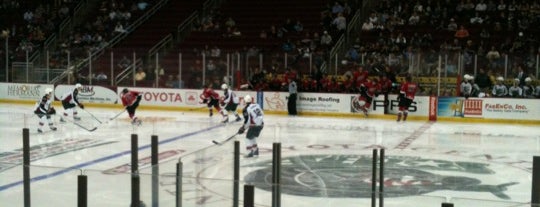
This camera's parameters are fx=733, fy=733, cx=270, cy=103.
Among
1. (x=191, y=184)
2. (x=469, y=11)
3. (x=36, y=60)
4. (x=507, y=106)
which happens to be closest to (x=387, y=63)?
(x=507, y=106)

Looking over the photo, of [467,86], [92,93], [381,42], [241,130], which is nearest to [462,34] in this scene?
[381,42]

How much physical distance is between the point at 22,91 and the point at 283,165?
1724cm

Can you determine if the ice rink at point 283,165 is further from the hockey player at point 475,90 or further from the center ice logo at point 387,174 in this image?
the hockey player at point 475,90

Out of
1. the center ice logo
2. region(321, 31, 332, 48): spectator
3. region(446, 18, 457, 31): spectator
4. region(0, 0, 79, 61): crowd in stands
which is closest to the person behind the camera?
the center ice logo

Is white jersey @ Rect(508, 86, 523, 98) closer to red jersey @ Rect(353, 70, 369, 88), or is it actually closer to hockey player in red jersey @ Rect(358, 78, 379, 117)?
hockey player in red jersey @ Rect(358, 78, 379, 117)

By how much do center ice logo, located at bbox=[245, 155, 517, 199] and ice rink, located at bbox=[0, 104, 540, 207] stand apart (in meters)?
0.02

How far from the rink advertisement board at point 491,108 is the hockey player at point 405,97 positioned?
1061mm

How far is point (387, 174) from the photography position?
31.5 ft

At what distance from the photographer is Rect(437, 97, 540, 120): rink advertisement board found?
2006 centimetres

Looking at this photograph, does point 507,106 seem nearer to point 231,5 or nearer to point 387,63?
point 387,63

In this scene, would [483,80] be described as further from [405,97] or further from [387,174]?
[387,174]

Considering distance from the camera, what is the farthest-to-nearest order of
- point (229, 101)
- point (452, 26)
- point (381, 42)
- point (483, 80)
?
point (452, 26) < point (381, 42) < point (483, 80) < point (229, 101)

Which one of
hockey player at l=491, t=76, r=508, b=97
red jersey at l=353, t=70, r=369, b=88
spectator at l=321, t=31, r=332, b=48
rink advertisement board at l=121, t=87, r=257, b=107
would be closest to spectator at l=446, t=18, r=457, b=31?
spectator at l=321, t=31, r=332, b=48

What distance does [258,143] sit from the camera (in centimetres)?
1052
